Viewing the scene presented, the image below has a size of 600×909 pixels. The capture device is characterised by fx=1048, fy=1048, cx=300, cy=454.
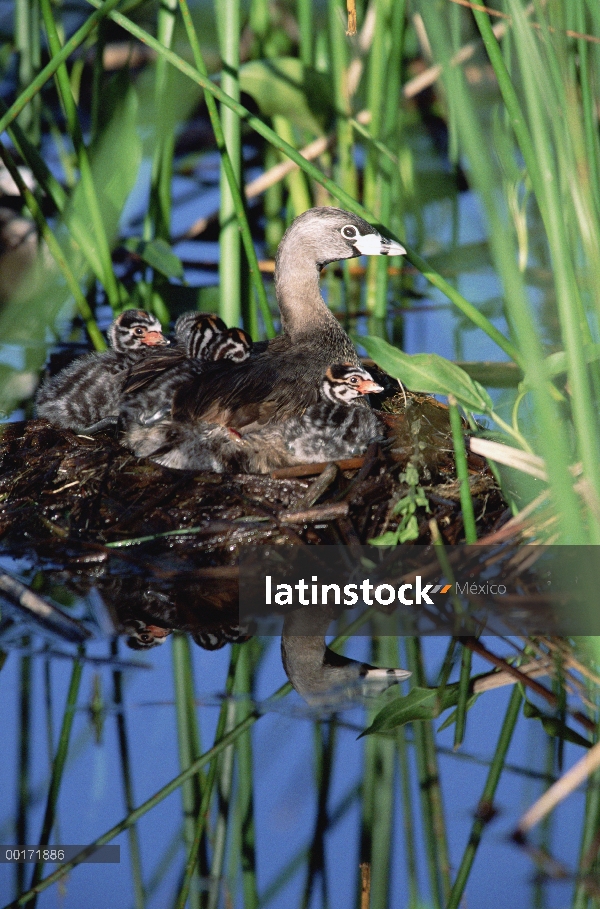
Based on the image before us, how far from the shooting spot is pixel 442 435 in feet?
12.6

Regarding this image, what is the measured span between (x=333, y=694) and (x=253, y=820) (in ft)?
1.71

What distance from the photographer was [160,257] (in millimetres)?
4891

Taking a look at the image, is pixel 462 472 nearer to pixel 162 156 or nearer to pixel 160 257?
pixel 160 257

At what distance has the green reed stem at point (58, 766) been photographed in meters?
2.20

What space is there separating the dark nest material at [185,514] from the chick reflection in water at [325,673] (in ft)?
0.74

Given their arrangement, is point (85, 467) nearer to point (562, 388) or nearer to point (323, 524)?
point (323, 524)

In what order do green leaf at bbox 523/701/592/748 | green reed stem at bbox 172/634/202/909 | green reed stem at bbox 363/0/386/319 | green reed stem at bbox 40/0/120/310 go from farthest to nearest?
green reed stem at bbox 363/0/386/319 < green reed stem at bbox 40/0/120/310 < green leaf at bbox 523/701/592/748 < green reed stem at bbox 172/634/202/909

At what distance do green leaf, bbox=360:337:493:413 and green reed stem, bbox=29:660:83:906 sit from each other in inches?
49.2

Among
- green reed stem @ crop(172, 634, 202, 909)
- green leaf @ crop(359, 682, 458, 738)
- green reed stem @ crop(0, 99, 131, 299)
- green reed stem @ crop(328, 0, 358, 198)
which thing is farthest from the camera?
green reed stem @ crop(328, 0, 358, 198)

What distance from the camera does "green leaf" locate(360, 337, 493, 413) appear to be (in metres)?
3.14

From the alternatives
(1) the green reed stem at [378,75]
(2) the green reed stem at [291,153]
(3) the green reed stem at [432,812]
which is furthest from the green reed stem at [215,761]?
(1) the green reed stem at [378,75]

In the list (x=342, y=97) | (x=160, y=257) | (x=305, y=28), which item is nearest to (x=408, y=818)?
(x=160, y=257)

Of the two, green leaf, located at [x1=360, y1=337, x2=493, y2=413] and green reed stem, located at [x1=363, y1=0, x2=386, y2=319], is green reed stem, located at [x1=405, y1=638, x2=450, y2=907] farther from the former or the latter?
green reed stem, located at [x1=363, y1=0, x2=386, y2=319]

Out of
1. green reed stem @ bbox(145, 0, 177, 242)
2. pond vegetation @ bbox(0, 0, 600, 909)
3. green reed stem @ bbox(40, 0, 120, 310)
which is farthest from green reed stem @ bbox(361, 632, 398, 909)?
green reed stem @ bbox(145, 0, 177, 242)
